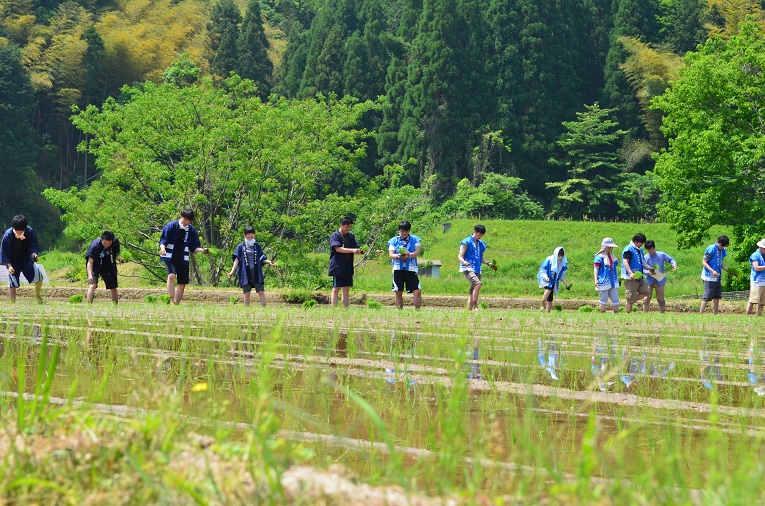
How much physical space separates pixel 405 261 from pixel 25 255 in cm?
594

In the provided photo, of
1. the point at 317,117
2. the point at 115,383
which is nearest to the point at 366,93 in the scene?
the point at 317,117

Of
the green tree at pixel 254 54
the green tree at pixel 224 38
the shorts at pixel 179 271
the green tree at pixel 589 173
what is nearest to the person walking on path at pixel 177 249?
the shorts at pixel 179 271

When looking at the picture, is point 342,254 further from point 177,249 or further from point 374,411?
point 374,411

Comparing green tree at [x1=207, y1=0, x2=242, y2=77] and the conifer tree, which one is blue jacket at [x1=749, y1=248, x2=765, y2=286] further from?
green tree at [x1=207, y1=0, x2=242, y2=77]

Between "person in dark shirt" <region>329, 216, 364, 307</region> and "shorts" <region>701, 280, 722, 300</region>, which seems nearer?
"person in dark shirt" <region>329, 216, 364, 307</region>

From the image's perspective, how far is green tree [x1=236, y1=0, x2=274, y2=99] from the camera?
208ft

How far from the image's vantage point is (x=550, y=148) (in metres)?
54.5

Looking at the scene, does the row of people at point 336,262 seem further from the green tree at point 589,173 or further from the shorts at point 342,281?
the green tree at point 589,173

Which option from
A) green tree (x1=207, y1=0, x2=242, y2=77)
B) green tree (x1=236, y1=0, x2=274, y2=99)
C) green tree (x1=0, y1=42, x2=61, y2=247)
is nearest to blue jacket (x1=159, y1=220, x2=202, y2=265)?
green tree (x1=0, y1=42, x2=61, y2=247)

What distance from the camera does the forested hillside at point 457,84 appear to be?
52.7 meters

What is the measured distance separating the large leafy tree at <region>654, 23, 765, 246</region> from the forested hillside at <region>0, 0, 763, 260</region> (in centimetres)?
2049

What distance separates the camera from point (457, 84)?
53.4m

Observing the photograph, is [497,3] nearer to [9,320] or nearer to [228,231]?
[228,231]

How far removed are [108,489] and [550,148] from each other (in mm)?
54068
